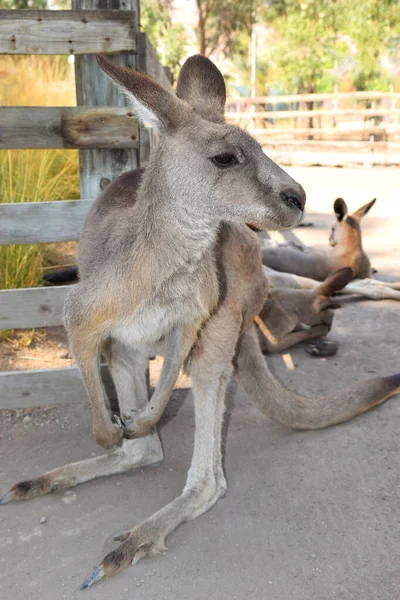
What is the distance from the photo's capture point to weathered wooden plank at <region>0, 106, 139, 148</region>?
3057 millimetres

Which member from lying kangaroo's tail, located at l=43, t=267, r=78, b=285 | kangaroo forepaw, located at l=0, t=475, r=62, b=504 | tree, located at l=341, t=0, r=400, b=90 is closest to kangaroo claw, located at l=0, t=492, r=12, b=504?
kangaroo forepaw, located at l=0, t=475, r=62, b=504

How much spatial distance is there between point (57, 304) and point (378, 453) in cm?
171

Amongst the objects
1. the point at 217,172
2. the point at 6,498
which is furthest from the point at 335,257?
the point at 6,498

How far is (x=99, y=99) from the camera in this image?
317 centimetres

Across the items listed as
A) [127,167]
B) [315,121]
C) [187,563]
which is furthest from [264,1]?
[187,563]

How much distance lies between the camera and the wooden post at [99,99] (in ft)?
10.2

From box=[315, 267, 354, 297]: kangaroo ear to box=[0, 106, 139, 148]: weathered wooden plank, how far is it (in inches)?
73.0

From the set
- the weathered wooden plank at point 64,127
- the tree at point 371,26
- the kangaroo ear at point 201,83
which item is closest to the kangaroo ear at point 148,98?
the kangaroo ear at point 201,83

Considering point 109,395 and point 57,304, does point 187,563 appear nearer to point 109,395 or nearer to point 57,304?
point 109,395

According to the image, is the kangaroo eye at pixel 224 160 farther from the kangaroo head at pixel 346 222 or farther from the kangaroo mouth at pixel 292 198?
the kangaroo head at pixel 346 222

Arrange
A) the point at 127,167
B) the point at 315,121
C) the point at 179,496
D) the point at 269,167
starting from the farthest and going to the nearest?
1. the point at 315,121
2. the point at 127,167
3. the point at 179,496
4. the point at 269,167

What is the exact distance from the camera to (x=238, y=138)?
87.4 inches

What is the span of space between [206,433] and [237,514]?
1.13 feet

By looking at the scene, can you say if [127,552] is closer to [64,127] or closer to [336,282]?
[64,127]
